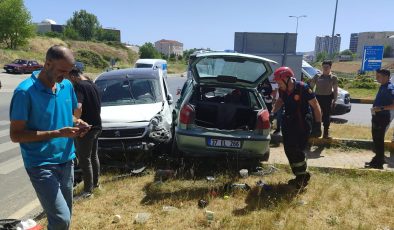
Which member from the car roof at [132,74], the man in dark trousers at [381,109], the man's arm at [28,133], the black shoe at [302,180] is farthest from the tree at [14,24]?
the man's arm at [28,133]

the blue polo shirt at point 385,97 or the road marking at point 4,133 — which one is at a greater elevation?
the blue polo shirt at point 385,97

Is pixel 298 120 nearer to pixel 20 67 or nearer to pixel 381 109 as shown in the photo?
pixel 381 109

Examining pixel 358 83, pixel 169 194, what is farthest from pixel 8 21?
pixel 169 194

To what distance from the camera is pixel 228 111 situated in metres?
6.84

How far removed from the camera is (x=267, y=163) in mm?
6715

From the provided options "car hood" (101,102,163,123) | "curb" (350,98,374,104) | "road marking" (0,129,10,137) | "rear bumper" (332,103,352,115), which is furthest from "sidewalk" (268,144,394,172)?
"curb" (350,98,374,104)

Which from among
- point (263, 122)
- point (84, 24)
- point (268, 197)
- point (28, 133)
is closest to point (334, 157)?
point (263, 122)

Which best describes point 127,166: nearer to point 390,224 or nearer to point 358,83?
point 390,224

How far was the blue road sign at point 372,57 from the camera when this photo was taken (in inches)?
742

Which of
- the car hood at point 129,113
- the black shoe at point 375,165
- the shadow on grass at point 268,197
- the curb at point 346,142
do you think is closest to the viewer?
the shadow on grass at point 268,197

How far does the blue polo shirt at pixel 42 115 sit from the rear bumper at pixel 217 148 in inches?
114

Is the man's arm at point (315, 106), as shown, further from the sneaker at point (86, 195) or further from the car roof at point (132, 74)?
the car roof at point (132, 74)

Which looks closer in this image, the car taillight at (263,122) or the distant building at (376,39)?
the car taillight at (263,122)

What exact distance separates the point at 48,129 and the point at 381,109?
18.3 ft
